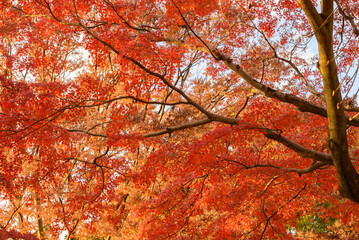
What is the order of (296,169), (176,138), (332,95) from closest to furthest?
(332,95)
(296,169)
(176,138)

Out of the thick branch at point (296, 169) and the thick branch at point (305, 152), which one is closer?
the thick branch at point (305, 152)

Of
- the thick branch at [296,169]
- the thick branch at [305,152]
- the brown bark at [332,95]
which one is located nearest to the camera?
the brown bark at [332,95]

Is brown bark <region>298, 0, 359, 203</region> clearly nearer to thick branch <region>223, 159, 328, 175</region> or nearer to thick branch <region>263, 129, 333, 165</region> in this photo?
thick branch <region>263, 129, 333, 165</region>

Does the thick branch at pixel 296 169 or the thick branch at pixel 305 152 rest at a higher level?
the thick branch at pixel 305 152

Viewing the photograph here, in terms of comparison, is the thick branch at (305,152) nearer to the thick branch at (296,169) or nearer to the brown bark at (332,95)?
the thick branch at (296,169)

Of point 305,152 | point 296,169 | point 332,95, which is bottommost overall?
point 332,95

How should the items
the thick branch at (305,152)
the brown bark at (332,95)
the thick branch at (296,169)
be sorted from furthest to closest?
the thick branch at (296,169)
the thick branch at (305,152)
the brown bark at (332,95)

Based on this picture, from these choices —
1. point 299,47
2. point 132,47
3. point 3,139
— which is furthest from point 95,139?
point 299,47

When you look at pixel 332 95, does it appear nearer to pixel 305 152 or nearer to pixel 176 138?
pixel 305 152

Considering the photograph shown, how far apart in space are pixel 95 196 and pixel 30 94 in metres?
2.99

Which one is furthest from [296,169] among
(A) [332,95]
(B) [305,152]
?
(A) [332,95]

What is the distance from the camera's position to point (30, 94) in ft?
20.5

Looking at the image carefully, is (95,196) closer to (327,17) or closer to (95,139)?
(95,139)

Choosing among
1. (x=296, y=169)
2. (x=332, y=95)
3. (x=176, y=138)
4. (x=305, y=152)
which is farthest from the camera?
(x=176, y=138)
